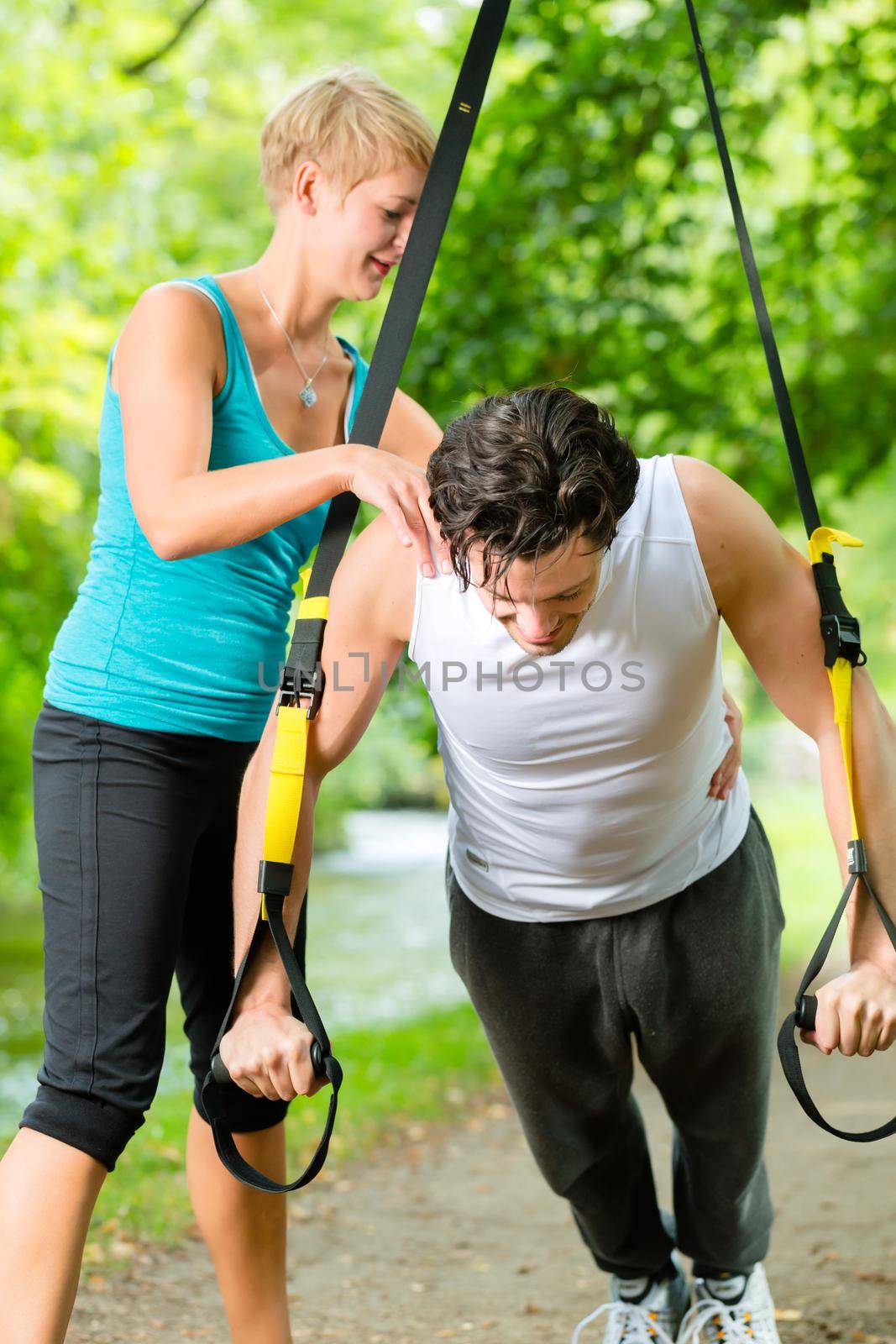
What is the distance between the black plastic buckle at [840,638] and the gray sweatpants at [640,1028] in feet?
1.89

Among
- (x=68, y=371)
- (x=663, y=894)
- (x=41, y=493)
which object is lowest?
(x=663, y=894)

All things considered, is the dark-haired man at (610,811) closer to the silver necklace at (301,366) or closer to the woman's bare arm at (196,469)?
the woman's bare arm at (196,469)

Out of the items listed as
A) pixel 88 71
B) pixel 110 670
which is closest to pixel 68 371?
pixel 88 71

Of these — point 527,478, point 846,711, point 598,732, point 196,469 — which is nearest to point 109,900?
point 196,469

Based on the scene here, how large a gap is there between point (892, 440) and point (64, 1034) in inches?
253

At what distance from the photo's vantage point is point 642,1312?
2.81 metres

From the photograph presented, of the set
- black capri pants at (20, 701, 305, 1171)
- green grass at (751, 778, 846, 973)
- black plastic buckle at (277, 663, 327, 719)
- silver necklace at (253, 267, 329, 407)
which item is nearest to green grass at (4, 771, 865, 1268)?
green grass at (751, 778, 846, 973)

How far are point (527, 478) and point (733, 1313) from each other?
1860mm

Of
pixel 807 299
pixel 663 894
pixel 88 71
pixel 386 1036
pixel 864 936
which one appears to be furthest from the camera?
pixel 88 71

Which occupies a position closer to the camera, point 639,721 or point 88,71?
point 639,721

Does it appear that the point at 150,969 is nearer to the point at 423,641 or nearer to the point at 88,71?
the point at 423,641

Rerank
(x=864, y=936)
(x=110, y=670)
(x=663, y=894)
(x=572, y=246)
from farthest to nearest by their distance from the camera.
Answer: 1. (x=572, y=246)
2. (x=663, y=894)
3. (x=110, y=670)
4. (x=864, y=936)

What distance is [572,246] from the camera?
21.4ft

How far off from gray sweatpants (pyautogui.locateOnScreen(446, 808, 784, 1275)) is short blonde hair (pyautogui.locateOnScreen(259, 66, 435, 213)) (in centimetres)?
128
